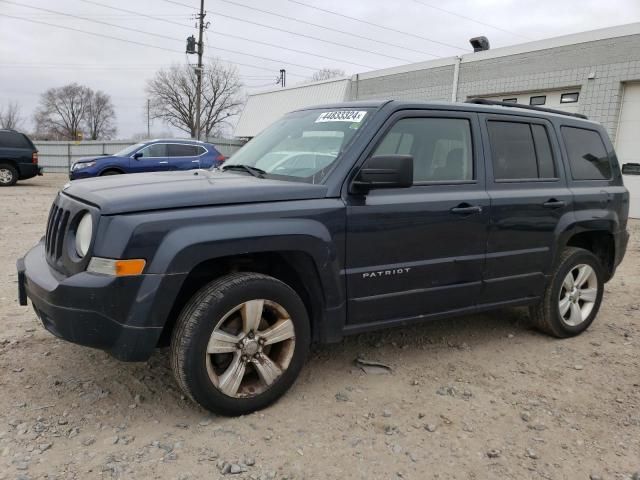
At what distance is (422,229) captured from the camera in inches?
133

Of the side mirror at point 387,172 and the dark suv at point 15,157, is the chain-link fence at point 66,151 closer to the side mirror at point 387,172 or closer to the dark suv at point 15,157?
the dark suv at point 15,157

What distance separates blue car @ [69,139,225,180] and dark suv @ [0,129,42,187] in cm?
222

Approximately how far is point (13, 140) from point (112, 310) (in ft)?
53.5

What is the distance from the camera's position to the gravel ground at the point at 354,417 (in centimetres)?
254

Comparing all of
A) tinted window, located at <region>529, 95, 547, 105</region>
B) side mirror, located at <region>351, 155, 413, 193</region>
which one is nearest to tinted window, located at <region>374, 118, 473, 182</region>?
side mirror, located at <region>351, 155, 413, 193</region>

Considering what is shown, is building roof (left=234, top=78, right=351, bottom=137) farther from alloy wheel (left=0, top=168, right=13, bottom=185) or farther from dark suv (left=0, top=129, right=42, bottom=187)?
alloy wheel (left=0, top=168, right=13, bottom=185)

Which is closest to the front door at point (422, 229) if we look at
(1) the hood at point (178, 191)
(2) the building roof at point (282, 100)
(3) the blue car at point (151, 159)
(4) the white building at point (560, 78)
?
(1) the hood at point (178, 191)

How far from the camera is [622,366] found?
153 inches

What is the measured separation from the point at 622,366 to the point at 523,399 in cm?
114

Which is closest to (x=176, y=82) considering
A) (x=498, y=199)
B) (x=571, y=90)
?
(x=571, y=90)

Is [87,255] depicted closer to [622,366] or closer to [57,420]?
[57,420]

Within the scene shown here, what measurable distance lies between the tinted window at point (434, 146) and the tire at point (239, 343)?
3.91ft

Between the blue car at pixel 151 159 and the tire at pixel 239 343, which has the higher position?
the blue car at pixel 151 159

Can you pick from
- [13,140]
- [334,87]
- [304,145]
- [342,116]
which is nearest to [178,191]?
[304,145]
